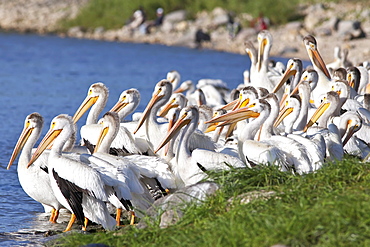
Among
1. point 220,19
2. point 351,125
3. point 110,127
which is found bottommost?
point 220,19

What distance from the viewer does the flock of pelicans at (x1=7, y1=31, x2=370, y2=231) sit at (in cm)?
578

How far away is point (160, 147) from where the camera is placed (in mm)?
6668

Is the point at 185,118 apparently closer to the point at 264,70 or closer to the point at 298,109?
the point at 298,109

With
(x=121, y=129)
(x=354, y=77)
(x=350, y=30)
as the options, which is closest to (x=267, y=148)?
(x=121, y=129)

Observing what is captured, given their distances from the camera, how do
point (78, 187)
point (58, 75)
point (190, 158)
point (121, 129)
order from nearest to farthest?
point (78, 187)
point (190, 158)
point (121, 129)
point (58, 75)

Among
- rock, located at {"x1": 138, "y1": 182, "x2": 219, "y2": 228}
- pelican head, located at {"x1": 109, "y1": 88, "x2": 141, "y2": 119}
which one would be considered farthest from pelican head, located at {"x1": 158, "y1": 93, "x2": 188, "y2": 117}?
rock, located at {"x1": 138, "y1": 182, "x2": 219, "y2": 228}

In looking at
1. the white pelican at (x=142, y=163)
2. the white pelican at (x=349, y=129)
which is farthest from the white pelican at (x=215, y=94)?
the white pelican at (x=142, y=163)

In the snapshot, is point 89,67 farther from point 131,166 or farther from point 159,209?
point 159,209

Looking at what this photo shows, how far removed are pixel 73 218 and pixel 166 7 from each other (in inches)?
926

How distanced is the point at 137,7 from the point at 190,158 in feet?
76.3

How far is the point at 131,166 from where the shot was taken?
5.93m

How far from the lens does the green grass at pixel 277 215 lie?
380 centimetres

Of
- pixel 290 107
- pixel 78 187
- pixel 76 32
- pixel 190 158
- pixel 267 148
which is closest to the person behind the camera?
pixel 78 187

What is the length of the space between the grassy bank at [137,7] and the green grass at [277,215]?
21.4m
